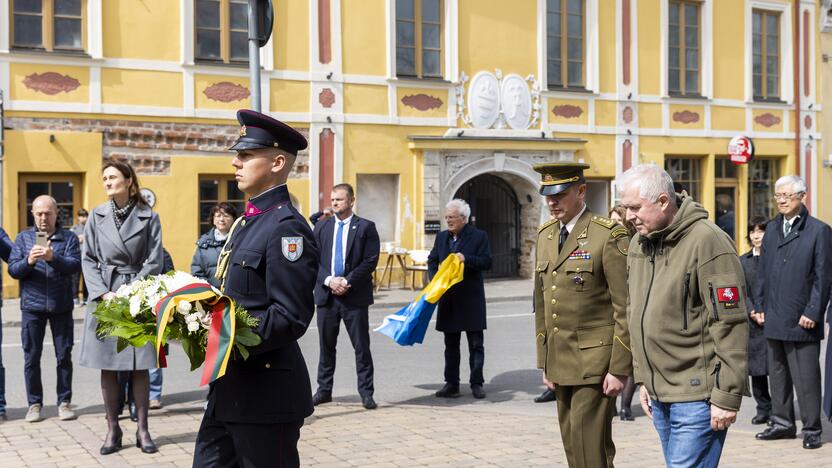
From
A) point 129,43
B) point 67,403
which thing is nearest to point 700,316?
point 67,403

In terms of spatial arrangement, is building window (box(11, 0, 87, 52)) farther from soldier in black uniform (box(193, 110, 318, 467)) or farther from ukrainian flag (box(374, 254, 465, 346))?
soldier in black uniform (box(193, 110, 318, 467))

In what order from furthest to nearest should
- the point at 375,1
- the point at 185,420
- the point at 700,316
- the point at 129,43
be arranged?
1. the point at 375,1
2. the point at 129,43
3. the point at 185,420
4. the point at 700,316

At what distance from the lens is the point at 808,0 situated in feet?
91.4

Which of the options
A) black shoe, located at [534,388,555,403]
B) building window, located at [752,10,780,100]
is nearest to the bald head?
black shoe, located at [534,388,555,403]

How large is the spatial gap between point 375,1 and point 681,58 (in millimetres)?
8523

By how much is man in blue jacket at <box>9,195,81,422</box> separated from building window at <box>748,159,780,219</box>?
2169 centimetres

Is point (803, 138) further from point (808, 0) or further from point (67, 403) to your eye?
point (67, 403)

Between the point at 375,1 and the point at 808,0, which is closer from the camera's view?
the point at 375,1

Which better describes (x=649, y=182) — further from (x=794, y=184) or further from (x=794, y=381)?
(x=794, y=381)

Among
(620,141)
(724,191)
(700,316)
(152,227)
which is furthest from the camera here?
(724,191)

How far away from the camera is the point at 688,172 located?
A: 86.9 ft

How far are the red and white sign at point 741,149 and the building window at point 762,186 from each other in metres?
1.03

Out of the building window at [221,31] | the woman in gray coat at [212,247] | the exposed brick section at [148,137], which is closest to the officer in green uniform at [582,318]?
the woman in gray coat at [212,247]

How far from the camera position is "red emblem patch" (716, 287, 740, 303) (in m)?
4.57
